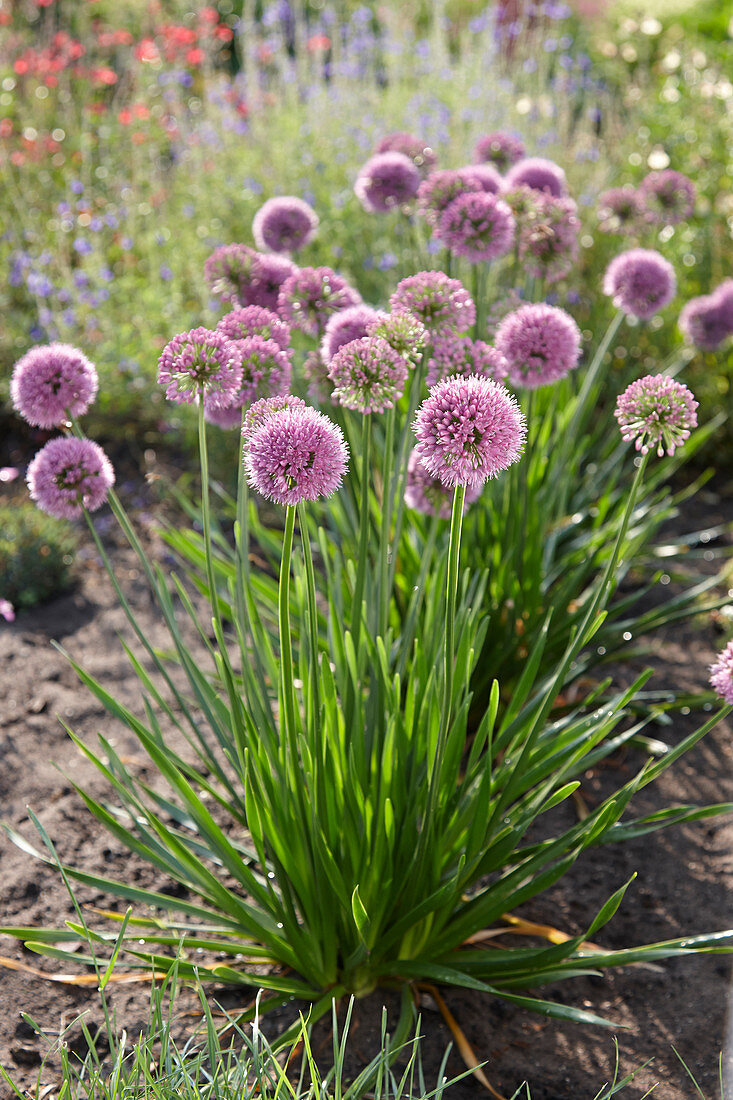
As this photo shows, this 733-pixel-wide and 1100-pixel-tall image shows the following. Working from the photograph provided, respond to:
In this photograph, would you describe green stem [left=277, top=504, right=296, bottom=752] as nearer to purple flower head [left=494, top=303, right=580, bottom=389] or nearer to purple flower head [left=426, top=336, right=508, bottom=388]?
purple flower head [left=426, top=336, right=508, bottom=388]

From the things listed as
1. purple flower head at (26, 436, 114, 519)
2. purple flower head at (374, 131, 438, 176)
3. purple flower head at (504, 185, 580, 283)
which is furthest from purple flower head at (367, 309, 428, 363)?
purple flower head at (374, 131, 438, 176)

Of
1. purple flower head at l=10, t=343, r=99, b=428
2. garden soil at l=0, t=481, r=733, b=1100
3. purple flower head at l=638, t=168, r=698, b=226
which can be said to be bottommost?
garden soil at l=0, t=481, r=733, b=1100

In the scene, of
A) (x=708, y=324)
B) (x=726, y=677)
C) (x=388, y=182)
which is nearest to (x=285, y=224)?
(x=388, y=182)

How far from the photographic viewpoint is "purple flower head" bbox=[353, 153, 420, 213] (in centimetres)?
277

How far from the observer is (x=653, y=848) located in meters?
2.72

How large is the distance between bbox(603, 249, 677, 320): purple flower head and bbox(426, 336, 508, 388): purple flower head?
0.84 meters

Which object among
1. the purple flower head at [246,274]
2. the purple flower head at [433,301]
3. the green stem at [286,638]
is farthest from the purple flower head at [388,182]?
the green stem at [286,638]

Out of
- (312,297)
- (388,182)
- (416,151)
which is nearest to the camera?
(312,297)

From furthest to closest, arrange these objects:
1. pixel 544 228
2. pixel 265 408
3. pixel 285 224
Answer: pixel 285 224 < pixel 544 228 < pixel 265 408

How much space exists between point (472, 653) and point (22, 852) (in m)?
1.46

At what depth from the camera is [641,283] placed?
261 centimetres

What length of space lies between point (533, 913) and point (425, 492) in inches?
46.1

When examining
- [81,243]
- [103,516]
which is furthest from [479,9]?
[103,516]

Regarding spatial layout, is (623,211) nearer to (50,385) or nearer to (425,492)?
(425,492)
